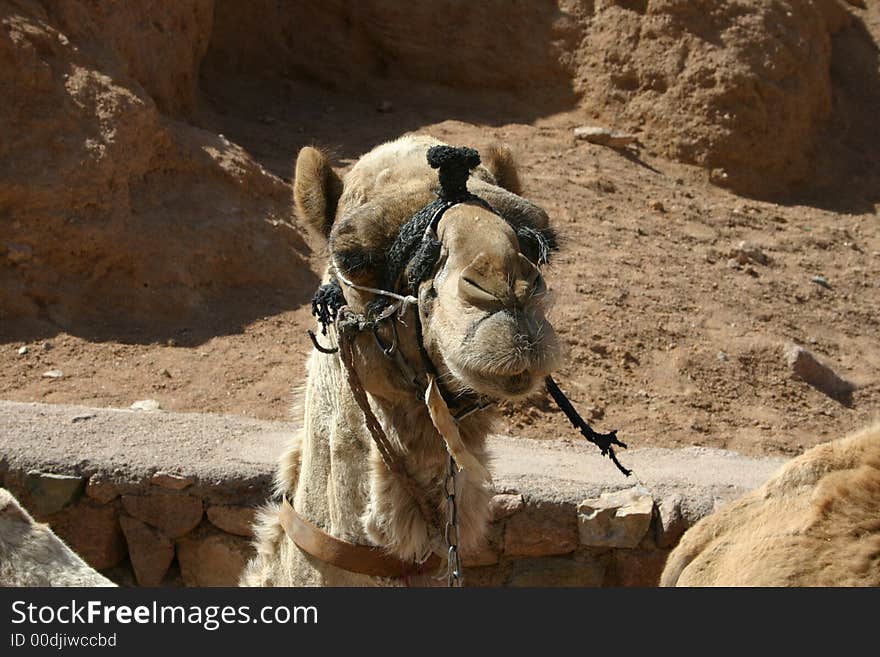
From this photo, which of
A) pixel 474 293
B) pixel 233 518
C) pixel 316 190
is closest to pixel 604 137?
pixel 233 518

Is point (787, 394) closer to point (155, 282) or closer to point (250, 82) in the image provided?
point (155, 282)

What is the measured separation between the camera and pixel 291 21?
13.7m

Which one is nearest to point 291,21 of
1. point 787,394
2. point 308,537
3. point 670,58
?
point 670,58

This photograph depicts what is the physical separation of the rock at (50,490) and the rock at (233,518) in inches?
26.1

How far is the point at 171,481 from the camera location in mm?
4977

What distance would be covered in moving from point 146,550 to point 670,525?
97.6 inches

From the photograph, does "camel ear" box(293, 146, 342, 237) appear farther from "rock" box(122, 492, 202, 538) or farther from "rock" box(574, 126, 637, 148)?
"rock" box(574, 126, 637, 148)

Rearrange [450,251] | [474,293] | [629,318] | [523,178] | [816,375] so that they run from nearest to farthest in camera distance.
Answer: [474,293], [450,251], [523,178], [816,375], [629,318]

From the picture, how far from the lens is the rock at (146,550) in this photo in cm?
495

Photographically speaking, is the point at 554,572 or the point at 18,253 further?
the point at 18,253

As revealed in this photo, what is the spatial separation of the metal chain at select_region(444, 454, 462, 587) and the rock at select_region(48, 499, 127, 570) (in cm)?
287

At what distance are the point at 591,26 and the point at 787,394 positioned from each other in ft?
20.4

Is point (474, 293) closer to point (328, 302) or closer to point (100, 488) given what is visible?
point (328, 302)

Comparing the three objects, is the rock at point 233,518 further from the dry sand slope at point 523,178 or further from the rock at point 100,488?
the dry sand slope at point 523,178
